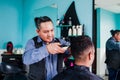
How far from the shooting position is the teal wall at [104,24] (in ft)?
10.4

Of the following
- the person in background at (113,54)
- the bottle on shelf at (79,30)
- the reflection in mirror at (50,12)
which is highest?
the reflection in mirror at (50,12)

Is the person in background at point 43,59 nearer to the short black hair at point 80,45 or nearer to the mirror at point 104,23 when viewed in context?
the short black hair at point 80,45

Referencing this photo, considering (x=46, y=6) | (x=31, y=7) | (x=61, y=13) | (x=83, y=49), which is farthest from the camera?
(x=31, y=7)

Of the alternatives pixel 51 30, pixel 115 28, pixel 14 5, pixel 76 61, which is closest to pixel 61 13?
pixel 115 28

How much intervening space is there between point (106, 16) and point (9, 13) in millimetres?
2907

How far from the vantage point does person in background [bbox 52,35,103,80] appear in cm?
147

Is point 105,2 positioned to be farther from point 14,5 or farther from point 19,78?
point 14,5

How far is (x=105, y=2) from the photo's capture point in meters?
3.36

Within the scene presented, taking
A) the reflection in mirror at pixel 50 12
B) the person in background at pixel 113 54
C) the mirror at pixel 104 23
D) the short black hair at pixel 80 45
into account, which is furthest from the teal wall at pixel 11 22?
the short black hair at pixel 80 45

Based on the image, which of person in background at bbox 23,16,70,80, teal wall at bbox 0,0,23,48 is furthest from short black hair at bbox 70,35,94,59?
teal wall at bbox 0,0,23,48

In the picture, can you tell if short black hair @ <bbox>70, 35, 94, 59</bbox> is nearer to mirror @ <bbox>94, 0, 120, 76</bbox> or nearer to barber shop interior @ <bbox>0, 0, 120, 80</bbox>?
barber shop interior @ <bbox>0, 0, 120, 80</bbox>

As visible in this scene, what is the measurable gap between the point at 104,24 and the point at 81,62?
185 centimetres

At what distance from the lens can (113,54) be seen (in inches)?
123

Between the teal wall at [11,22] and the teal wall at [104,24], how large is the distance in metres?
2.63
